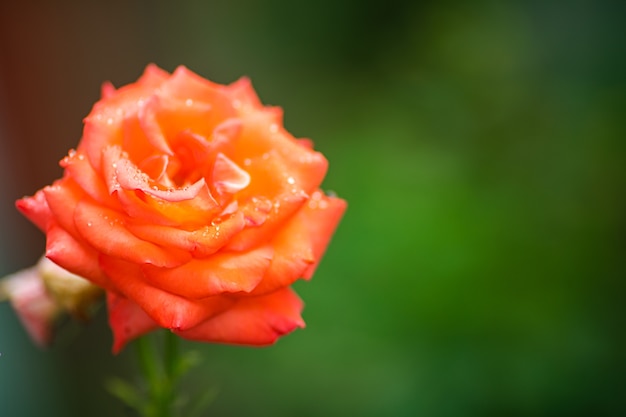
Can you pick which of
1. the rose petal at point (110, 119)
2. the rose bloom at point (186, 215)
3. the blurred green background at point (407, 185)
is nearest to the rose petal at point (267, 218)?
the rose bloom at point (186, 215)

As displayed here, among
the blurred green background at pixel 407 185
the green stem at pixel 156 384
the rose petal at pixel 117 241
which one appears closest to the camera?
the rose petal at pixel 117 241

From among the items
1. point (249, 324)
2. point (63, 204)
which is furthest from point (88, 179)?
point (249, 324)

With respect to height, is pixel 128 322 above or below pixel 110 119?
below

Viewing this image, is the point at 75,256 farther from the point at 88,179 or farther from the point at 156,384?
the point at 156,384

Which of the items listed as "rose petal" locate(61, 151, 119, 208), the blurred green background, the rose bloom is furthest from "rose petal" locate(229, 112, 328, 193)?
the blurred green background

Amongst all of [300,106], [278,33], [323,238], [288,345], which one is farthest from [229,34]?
[323,238]

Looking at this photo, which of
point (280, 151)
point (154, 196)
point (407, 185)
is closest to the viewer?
point (154, 196)

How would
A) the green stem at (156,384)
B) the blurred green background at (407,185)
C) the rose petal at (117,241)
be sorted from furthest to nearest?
the blurred green background at (407,185), the green stem at (156,384), the rose petal at (117,241)

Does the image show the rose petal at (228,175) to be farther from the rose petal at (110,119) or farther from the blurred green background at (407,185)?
the blurred green background at (407,185)
